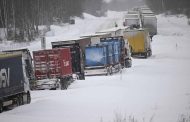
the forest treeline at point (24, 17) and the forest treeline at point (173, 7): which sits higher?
the forest treeline at point (173, 7)

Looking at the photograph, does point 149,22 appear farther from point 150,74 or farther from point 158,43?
point 150,74

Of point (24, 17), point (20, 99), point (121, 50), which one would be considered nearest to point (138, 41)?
point (121, 50)

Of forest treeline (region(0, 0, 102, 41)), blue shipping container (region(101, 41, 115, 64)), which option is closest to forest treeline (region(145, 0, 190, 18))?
forest treeline (region(0, 0, 102, 41))

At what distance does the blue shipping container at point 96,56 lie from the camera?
36094 mm

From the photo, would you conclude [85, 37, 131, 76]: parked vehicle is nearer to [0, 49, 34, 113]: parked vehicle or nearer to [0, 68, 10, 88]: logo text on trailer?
[0, 49, 34, 113]: parked vehicle

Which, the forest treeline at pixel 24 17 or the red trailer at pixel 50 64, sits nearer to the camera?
the red trailer at pixel 50 64

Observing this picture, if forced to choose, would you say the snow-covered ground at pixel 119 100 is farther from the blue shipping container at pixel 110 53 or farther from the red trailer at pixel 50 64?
the blue shipping container at pixel 110 53

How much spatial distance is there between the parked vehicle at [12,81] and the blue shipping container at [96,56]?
44.5 ft

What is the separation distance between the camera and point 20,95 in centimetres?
2241

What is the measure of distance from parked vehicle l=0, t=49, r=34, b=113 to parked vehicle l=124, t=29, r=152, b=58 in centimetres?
2854

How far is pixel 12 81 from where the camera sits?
21.5 m

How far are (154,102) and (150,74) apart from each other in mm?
13222

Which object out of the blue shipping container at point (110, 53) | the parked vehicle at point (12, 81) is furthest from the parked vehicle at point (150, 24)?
the parked vehicle at point (12, 81)

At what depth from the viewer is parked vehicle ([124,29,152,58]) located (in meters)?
50.1
